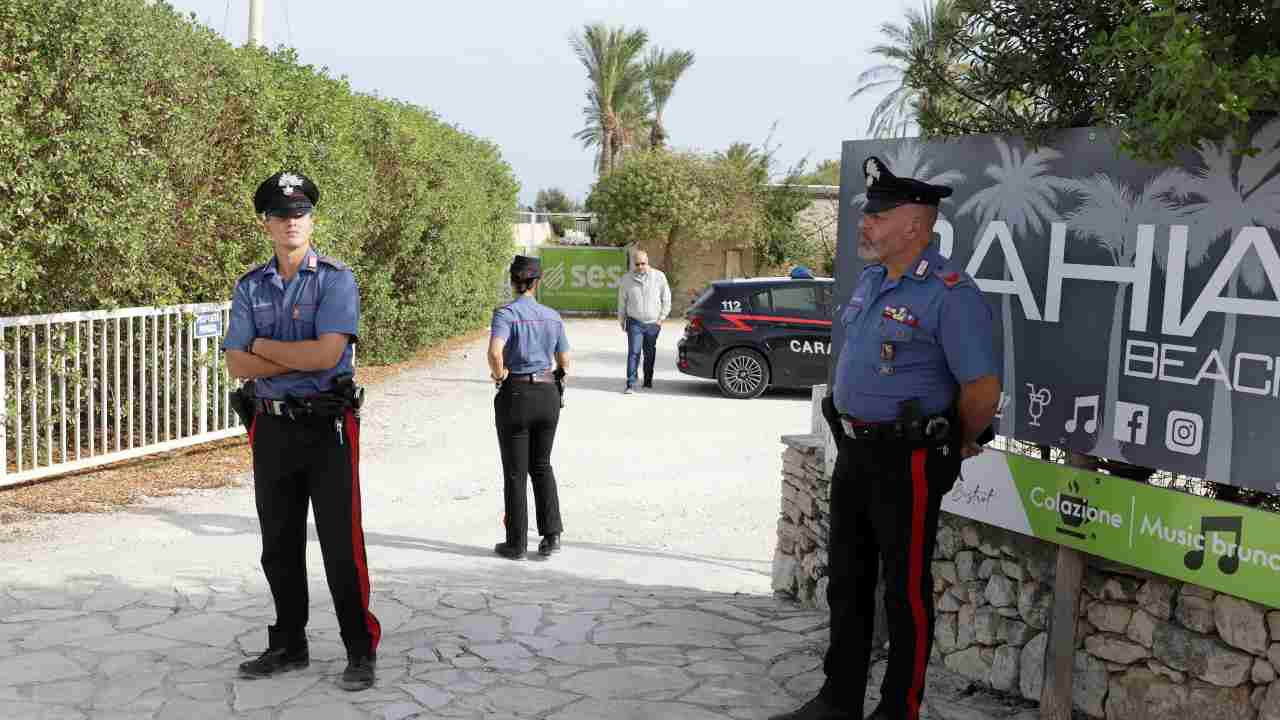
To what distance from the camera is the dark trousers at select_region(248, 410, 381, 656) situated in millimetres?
4980

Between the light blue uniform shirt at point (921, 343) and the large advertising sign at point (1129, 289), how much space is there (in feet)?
1.70

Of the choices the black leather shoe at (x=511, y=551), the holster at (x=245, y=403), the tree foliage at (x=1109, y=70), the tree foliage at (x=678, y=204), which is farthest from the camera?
the tree foliage at (x=678, y=204)

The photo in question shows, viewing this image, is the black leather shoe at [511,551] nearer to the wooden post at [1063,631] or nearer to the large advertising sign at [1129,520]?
the large advertising sign at [1129,520]

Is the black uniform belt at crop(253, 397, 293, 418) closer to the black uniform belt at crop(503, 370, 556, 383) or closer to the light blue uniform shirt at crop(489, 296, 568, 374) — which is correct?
the light blue uniform shirt at crop(489, 296, 568, 374)

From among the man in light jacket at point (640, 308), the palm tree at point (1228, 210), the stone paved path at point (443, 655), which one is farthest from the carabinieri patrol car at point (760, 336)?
the palm tree at point (1228, 210)

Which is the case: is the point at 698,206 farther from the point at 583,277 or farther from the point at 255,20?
the point at 255,20

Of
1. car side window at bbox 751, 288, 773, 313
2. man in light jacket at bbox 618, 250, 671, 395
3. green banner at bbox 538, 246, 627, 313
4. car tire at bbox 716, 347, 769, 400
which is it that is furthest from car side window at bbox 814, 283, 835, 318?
green banner at bbox 538, 246, 627, 313

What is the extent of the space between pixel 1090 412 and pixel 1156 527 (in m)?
0.48

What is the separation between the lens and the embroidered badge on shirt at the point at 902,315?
436 cm

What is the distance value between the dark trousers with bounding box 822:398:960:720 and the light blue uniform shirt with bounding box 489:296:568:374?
3259 mm

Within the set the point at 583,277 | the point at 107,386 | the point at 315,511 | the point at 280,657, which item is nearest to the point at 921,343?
the point at 315,511

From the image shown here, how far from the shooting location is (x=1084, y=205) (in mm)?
4637

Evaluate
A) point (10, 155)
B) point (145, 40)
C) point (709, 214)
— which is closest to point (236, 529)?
point (10, 155)

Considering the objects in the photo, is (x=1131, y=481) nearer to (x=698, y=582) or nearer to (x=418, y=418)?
(x=698, y=582)
